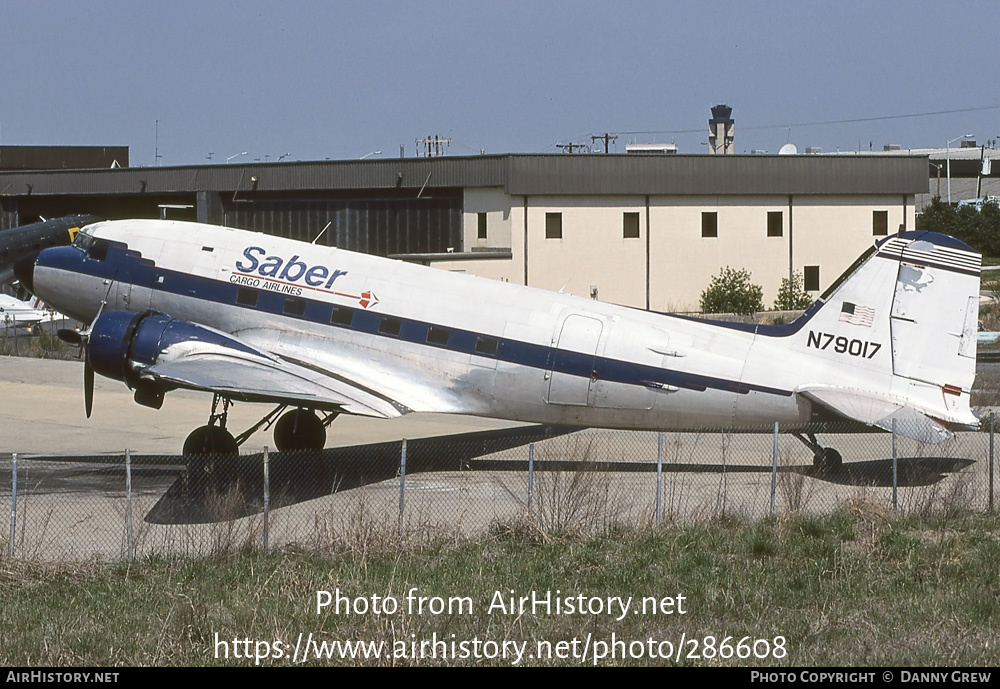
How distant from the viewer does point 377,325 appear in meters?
24.6

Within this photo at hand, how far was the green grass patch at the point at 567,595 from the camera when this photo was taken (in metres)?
13.3

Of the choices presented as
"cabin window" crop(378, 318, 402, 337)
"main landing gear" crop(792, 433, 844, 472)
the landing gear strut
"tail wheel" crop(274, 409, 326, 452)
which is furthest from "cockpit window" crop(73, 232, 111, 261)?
"main landing gear" crop(792, 433, 844, 472)

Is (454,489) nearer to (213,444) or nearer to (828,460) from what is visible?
(213,444)

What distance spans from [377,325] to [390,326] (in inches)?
10.7

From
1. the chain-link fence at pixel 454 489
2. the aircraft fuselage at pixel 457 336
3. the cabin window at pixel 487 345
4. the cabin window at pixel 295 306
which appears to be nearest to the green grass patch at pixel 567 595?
the chain-link fence at pixel 454 489

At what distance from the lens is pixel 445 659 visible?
42.4 feet

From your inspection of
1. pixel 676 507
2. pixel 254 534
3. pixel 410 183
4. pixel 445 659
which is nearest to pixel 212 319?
pixel 254 534

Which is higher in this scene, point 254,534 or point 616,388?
point 616,388

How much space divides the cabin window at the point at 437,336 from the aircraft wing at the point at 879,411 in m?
6.91

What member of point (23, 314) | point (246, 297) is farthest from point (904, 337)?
point (23, 314)

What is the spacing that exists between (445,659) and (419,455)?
14328 millimetres

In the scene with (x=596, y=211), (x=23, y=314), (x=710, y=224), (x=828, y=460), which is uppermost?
(x=596, y=211)

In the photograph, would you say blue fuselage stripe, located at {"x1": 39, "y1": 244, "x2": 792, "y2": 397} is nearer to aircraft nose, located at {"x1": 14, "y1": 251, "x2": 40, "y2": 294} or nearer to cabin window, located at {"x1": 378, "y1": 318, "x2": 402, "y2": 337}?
cabin window, located at {"x1": 378, "y1": 318, "x2": 402, "y2": 337}
